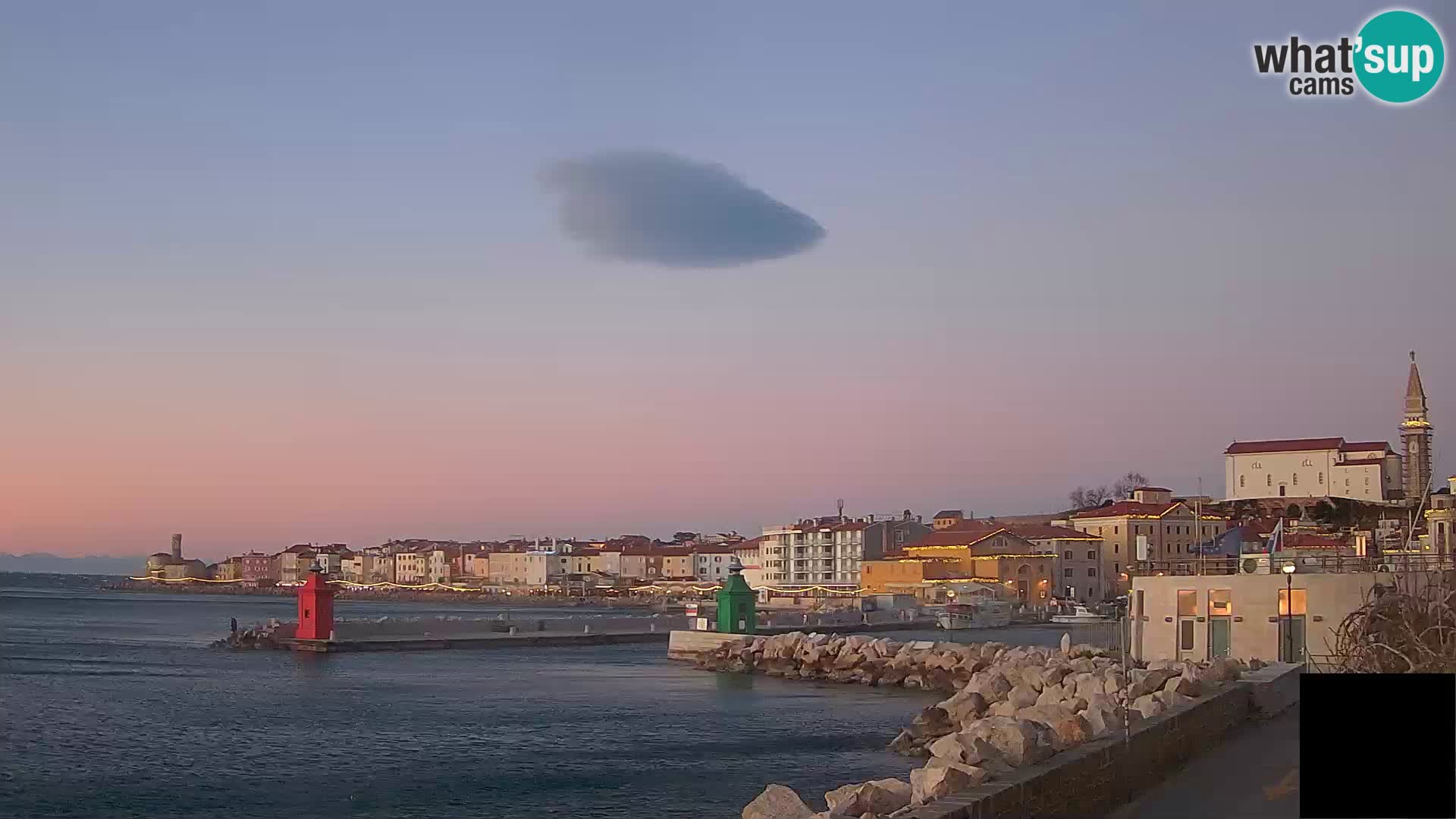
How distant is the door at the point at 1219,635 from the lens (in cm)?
2808

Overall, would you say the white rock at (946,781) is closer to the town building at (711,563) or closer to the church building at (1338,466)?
the church building at (1338,466)

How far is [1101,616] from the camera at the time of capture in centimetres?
7112

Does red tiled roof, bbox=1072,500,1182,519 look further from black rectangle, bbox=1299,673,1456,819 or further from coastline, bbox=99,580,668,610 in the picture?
black rectangle, bbox=1299,673,1456,819

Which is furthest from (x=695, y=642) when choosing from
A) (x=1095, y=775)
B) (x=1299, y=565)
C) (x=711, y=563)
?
Answer: (x=711, y=563)

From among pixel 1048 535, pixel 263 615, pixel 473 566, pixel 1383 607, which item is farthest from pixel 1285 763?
pixel 473 566

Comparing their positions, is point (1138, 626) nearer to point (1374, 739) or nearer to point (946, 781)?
point (946, 781)

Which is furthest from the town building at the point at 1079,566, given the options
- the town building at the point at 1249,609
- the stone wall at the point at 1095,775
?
the stone wall at the point at 1095,775

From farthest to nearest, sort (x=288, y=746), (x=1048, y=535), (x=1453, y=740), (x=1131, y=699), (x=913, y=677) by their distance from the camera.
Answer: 1. (x=1048, y=535)
2. (x=913, y=677)
3. (x=288, y=746)
4. (x=1131, y=699)
5. (x=1453, y=740)

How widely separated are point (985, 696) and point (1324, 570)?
730 cm

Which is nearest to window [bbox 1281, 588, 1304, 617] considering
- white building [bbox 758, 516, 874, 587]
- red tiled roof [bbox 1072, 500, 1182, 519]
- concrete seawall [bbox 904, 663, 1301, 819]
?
concrete seawall [bbox 904, 663, 1301, 819]

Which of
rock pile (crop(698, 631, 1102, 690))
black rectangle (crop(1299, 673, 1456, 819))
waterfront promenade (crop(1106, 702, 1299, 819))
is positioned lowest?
rock pile (crop(698, 631, 1102, 690))

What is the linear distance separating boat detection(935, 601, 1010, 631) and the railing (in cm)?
3480

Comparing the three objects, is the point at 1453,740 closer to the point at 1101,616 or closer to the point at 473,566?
the point at 1101,616

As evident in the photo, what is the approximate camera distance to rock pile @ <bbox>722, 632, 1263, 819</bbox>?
Answer: 12109mm
